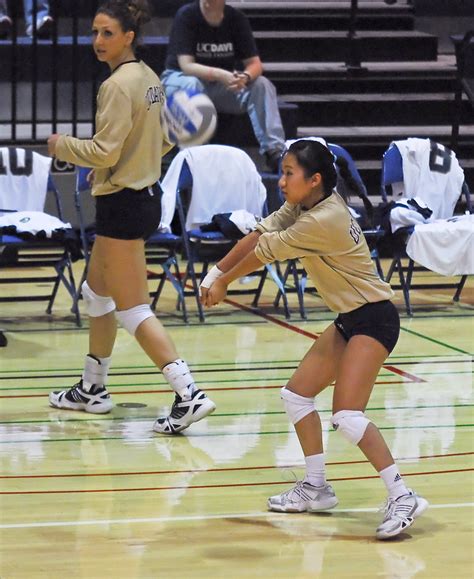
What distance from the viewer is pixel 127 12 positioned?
5.76 metres

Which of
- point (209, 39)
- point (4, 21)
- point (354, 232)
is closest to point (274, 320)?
point (209, 39)

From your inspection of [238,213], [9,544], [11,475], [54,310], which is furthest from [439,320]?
[9,544]

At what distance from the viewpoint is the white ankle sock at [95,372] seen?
6.24m

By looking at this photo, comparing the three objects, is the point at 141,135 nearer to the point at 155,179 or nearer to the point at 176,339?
the point at 155,179

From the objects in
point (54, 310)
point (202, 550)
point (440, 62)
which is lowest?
point (54, 310)

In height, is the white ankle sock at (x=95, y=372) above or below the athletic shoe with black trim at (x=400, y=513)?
below

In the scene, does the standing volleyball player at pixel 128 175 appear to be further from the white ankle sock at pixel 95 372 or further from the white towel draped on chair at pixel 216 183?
the white towel draped on chair at pixel 216 183

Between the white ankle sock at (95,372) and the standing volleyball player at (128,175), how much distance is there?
12.4 inches

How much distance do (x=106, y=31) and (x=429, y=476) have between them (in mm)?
2269

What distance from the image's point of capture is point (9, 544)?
450cm

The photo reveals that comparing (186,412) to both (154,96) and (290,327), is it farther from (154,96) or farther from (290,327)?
(290,327)

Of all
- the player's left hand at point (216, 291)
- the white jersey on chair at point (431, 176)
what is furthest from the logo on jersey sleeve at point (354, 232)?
the white jersey on chair at point (431, 176)

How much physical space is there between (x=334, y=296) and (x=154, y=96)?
1546 mm

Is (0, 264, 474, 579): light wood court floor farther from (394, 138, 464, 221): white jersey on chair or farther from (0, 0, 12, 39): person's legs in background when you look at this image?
(0, 0, 12, 39): person's legs in background
